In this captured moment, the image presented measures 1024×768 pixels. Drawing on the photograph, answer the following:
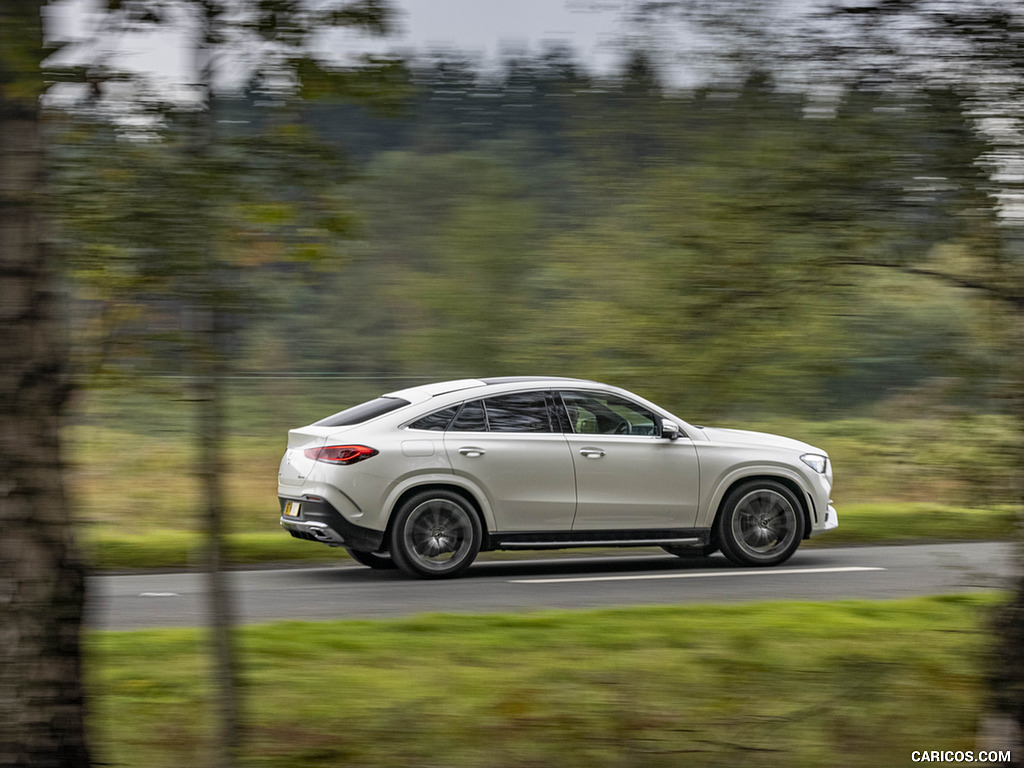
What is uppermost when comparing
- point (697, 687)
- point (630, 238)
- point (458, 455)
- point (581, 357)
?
point (630, 238)

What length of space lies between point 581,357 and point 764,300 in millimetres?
2073

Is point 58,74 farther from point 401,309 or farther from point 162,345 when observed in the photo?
point 401,309

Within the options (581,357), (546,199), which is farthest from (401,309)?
(546,199)

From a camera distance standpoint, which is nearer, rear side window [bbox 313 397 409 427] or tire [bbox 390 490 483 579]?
tire [bbox 390 490 483 579]

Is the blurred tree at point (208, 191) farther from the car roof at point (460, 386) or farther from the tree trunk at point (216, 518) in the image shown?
the car roof at point (460, 386)

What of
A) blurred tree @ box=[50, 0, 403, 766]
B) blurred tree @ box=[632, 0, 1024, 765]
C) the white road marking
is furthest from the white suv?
blurred tree @ box=[50, 0, 403, 766]

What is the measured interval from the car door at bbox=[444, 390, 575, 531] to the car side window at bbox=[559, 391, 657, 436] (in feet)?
0.59

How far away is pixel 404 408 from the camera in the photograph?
953cm

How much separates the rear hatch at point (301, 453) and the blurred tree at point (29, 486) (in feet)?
17.8

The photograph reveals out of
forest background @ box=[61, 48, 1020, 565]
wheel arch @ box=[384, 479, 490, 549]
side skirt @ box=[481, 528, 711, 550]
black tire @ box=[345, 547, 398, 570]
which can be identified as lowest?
black tire @ box=[345, 547, 398, 570]

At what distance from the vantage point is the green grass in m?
4.42

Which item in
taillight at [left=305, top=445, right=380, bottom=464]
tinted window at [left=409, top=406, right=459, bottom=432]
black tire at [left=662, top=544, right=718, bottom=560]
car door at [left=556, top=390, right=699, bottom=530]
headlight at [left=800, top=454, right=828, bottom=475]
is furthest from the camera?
black tire at [left=662, top=544, right=718, bottom=560]

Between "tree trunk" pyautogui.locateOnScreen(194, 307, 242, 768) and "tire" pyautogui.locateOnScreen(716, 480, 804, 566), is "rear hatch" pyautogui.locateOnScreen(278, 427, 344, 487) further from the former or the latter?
"tree trunk" pyautogui.locateOnScreen(194, 307, 242, 768)

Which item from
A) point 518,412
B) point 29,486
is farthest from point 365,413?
point 29,486
